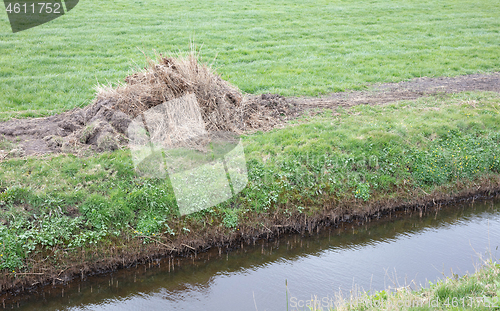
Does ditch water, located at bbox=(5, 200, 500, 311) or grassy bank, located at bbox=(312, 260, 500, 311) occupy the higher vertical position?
grassy bank, located at bbox=(312, 260, 500, 311)

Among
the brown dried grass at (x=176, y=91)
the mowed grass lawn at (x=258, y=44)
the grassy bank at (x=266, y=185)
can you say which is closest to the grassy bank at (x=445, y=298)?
the grassy bank at (x=266, y=185)

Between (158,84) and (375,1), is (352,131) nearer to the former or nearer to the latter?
(158,84)

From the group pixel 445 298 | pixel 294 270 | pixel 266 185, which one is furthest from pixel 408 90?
pixel 445 298

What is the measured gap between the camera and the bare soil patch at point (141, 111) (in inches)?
360

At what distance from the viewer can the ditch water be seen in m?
6.37

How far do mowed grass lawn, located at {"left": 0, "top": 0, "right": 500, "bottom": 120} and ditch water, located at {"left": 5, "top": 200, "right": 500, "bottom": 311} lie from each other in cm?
602

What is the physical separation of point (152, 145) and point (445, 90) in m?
10.1

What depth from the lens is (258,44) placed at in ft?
59.2

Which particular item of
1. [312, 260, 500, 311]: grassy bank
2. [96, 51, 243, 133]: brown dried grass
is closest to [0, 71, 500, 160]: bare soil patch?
[96, 51, 243, 133]: brown dried grass

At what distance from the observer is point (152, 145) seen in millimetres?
9180

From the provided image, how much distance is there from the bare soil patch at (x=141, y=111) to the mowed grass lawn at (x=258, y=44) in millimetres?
1195

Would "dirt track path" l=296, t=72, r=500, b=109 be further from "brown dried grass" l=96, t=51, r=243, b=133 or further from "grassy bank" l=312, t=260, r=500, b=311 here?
"grassy bank" l=312, t=260, r=500, b=311

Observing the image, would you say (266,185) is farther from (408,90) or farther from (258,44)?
(258,44)

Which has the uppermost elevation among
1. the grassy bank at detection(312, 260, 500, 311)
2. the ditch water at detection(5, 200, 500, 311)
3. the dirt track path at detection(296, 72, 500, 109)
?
the dirt track path at detection(296, 72, 500, 109)
